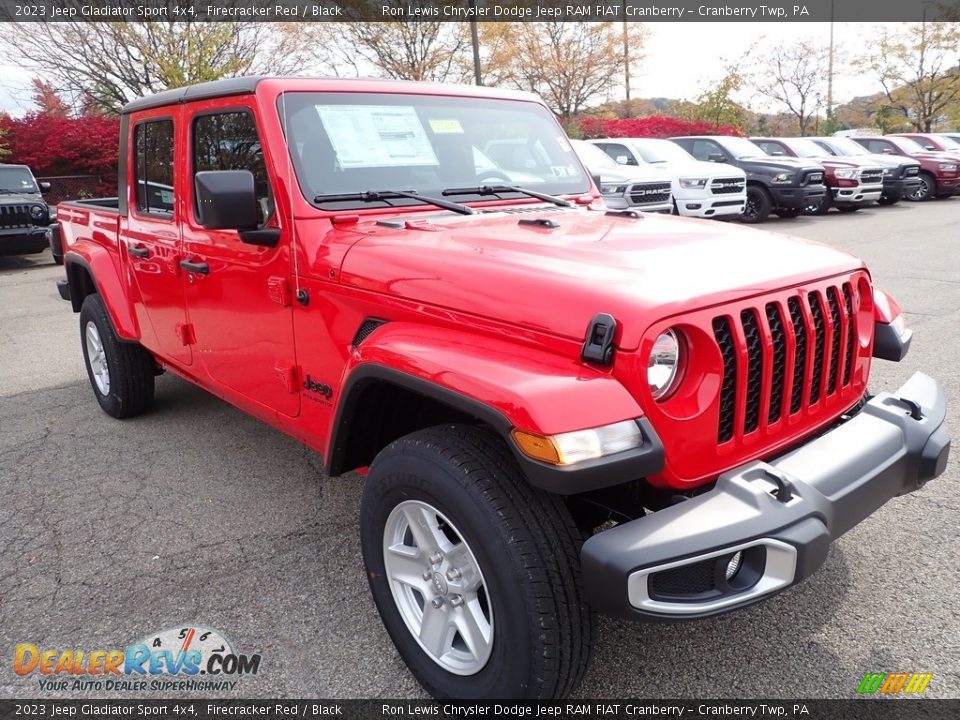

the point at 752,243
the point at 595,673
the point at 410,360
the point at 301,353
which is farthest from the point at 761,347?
the point at 301,353

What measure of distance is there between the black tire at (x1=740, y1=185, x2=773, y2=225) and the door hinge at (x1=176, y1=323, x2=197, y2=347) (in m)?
13.1

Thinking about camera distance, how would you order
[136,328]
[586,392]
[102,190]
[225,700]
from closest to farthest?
[586,392] → [225,700] → [136,328] → [102,190]

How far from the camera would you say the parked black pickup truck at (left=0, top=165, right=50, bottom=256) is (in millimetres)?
11789

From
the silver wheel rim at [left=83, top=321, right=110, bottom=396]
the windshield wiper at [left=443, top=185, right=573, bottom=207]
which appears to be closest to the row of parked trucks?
the silver wheel rim at [left=83, top=321, right=110, bottom=396]

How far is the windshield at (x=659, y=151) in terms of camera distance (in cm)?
1432

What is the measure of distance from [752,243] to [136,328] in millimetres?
3416

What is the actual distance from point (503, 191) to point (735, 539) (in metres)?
1.96

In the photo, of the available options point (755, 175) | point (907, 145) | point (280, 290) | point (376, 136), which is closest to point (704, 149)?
point (755, 175)

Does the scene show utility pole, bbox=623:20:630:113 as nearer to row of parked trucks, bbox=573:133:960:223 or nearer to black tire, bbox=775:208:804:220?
row of parked trucks, bbox=573:133:960:223

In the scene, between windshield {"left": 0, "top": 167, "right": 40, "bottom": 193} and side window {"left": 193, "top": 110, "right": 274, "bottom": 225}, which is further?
windshield {"left": 0, "top": 167, "right": 40, "bottom": 193}

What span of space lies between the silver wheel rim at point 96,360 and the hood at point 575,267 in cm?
294

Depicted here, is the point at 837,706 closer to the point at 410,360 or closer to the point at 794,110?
the point at 410,360

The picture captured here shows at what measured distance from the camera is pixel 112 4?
778 inches

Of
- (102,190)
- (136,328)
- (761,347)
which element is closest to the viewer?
(761,347)
